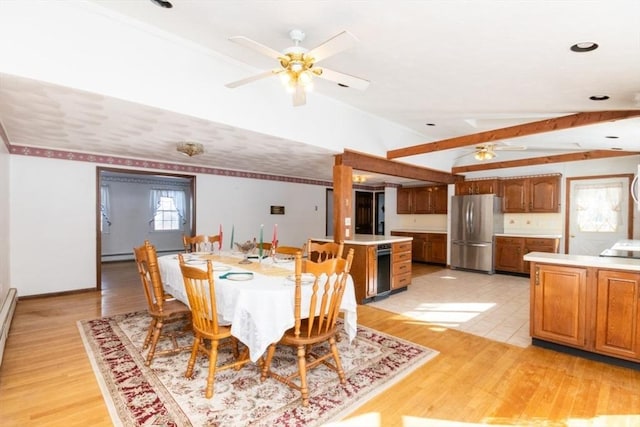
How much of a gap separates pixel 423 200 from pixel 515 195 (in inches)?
85.7

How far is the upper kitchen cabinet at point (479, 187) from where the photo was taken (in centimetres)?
711

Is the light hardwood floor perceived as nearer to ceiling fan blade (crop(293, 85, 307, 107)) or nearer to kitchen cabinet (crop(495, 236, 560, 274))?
ceiling fan blade (crop(293, 85, 307, 107))

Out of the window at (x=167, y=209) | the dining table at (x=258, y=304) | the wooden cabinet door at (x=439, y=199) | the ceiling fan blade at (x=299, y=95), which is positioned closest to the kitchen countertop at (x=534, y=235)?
the wooden cabinet door at (x=439, y=199)

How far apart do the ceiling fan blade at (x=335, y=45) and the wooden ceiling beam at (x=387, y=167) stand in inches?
98.5

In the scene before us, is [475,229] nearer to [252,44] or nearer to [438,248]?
[438,248]

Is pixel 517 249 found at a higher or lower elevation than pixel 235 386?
higher

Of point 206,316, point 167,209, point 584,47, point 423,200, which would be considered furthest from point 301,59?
point 167,209

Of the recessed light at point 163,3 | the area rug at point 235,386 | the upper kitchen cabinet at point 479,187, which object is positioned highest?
the recessed light at point 163,3

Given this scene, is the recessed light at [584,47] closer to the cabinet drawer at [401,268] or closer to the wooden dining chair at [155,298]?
the cabinet drawer at [401,268]

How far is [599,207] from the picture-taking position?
6.05m

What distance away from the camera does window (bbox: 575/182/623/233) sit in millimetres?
5867

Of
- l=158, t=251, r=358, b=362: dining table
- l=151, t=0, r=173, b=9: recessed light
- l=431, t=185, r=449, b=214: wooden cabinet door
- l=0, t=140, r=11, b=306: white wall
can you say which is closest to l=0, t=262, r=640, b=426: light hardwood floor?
l=0, t=140, r=11, b=306: white wall

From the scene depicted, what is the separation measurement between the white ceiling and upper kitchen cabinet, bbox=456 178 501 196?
2393mm

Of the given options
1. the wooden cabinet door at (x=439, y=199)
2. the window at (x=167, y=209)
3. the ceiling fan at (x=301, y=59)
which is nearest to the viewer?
the ceiling fan at (x=301, y=59)
